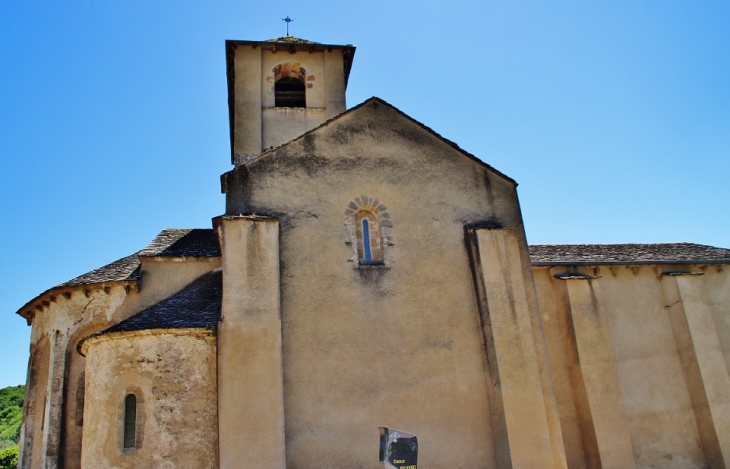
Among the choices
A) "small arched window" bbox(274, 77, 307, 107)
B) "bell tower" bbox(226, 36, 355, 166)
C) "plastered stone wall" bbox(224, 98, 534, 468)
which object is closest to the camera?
"plastered stone wall" bbox(224, 98, 534, 468)

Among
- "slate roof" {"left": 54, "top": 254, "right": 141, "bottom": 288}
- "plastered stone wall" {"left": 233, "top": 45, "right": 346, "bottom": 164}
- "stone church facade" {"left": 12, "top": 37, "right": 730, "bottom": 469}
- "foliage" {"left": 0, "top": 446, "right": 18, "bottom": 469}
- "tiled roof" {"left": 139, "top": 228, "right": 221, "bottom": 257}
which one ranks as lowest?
"foliage" {"left": 0, "top": 446, "right": 18, "bottom": 469}

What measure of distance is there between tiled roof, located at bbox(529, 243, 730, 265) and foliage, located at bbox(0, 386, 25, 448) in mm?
39541

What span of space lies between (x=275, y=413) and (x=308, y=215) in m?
4.01

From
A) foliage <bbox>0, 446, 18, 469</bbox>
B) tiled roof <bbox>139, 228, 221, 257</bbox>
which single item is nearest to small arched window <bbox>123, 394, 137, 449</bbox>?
tiled roof <bbox>139, 228, 221, 257</bbox>

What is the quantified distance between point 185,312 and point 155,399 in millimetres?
1898

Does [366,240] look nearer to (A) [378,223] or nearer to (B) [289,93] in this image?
(A) [378,223]

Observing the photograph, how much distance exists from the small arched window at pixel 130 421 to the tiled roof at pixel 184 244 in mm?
4877

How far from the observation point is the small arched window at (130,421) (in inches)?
392

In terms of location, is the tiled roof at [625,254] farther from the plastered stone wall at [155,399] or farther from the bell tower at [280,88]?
the plastered stone wall at [155,399]

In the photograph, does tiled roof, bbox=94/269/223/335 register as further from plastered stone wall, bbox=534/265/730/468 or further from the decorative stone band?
plastered stone wall, bbox=534/265/730/468

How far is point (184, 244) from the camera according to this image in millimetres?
15445

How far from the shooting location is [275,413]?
33.4ft

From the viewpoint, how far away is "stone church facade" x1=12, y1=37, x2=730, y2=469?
33.9 feet

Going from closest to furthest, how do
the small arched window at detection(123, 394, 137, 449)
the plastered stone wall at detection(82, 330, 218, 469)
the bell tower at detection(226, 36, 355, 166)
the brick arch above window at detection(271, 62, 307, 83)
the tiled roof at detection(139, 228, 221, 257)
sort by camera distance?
the plastered stone wall at detection(82, 330, 218, 469), the small arched window at detection(123, 394, 137, 449), the tiled roof at detection(139, 228, 221, 257), the bell tower at detection(226, 36, 355, 166), the brick arch above window at detection(271, 62, 307, 83)
